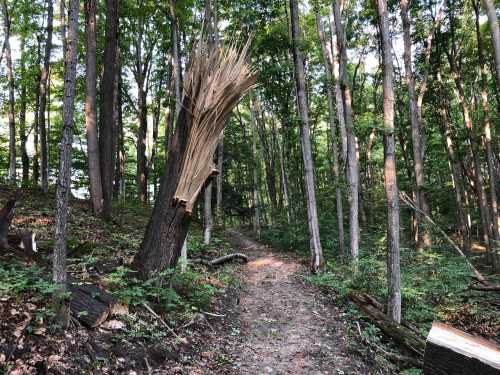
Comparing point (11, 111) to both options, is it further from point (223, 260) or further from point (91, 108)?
point (223, 260)

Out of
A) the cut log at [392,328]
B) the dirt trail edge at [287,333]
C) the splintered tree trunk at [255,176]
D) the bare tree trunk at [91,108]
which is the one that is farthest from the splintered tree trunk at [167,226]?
the splintered tree trunk at [255,176]

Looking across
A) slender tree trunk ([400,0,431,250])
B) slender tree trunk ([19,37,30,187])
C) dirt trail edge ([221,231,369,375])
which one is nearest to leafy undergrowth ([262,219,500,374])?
dirt trail edge ([221,231,369,375])

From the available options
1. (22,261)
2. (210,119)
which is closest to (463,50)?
(210,119)

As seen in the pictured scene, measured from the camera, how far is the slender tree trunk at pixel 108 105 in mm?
9852

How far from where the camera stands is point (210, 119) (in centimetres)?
536

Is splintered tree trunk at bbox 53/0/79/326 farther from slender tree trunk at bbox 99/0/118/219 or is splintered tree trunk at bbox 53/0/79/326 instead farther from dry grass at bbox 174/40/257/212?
slender tree trunk at bbox 99/0/118/219

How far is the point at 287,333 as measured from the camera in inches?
225

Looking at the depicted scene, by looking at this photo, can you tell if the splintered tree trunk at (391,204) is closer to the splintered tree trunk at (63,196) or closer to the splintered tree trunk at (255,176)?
the splintered tree trunk at (63,196)

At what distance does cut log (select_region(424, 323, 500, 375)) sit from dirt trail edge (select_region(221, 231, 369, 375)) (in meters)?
2.89

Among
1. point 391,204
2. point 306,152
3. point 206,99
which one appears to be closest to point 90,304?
point 206,99

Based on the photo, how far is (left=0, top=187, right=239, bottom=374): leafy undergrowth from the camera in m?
2.92

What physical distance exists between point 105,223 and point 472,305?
10.0m

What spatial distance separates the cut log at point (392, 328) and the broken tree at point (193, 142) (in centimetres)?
402

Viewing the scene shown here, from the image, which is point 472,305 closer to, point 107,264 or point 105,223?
point 107,264
